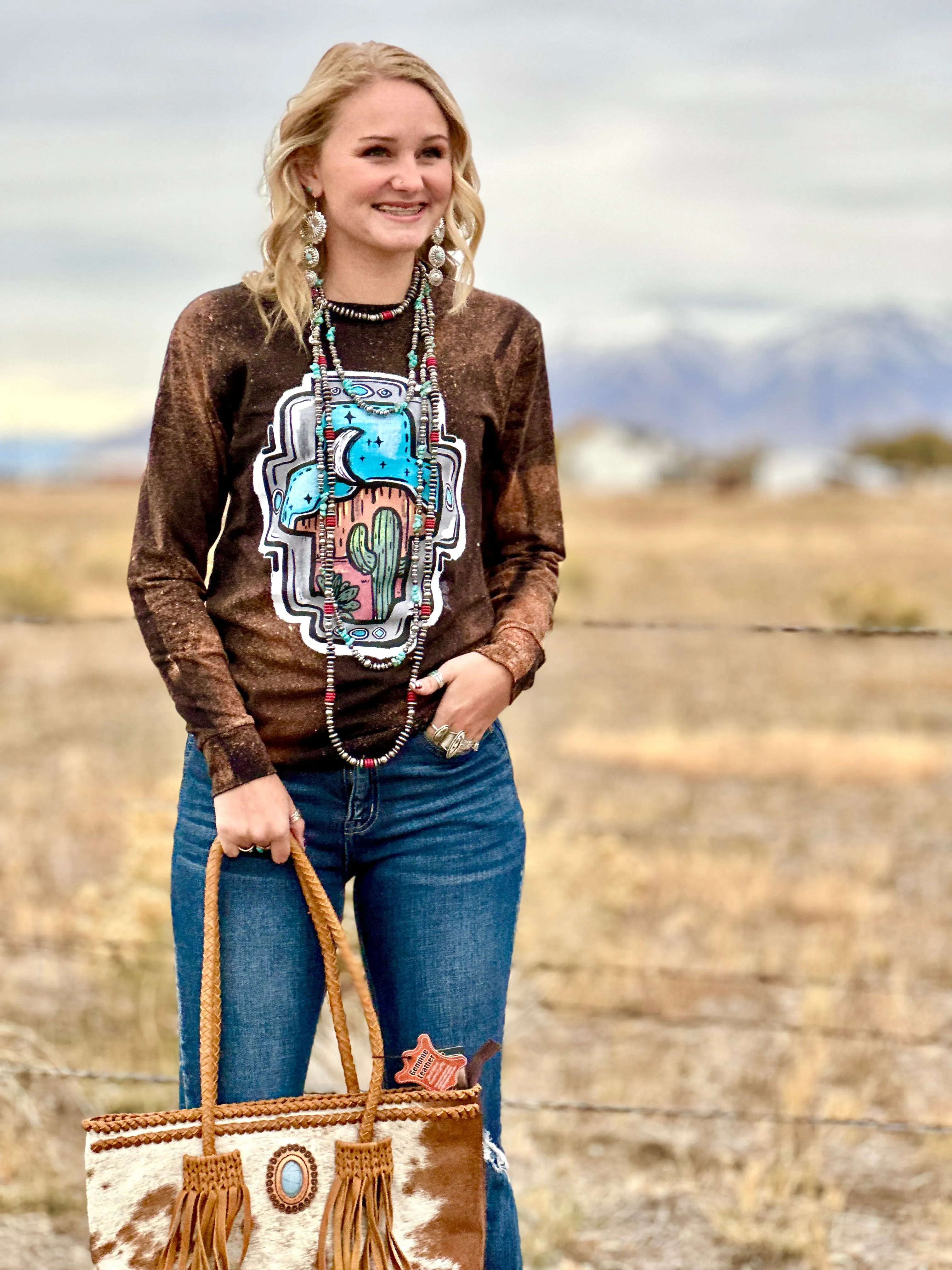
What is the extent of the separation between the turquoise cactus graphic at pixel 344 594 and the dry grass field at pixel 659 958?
1585 mm

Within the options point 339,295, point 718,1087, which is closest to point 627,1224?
point 718,1087

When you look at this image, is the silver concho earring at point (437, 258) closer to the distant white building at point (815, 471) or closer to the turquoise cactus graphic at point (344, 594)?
the turquoise cactus graphic at point (344, 594)

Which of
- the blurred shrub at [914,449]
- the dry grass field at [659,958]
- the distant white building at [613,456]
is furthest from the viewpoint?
the distant white building at [613,456]

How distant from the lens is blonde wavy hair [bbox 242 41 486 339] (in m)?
1.70

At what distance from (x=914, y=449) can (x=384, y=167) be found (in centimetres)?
9664

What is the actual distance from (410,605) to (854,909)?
4.37 meters

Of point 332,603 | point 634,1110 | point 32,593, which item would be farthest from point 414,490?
point 32,593

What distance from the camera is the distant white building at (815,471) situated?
83500 millimetres

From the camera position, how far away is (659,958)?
16.8 feet

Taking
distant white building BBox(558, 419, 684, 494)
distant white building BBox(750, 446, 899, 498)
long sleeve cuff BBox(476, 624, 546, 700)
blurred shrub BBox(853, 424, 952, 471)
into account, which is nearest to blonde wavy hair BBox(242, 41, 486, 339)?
long sleeve cuff BBox(476, 624, 546, 700)

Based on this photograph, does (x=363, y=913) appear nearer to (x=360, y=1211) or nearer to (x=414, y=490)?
(x=360, y=1211)

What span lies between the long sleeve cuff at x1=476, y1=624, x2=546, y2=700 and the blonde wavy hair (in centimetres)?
45

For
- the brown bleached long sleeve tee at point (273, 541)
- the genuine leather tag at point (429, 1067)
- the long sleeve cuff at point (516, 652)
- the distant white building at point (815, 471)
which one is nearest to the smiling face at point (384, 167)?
the brown bleached long sleeve tee at point (273, 541)

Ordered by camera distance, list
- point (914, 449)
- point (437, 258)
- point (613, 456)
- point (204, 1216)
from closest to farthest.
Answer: point (204, 1216) < point (437, 258) < point (914, 449) < point (613, 456)
